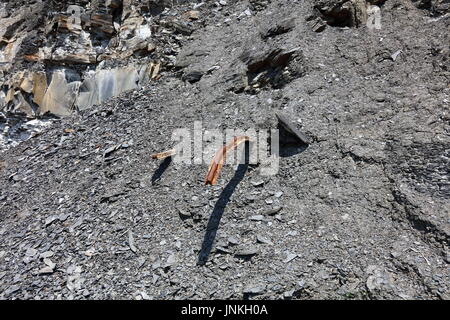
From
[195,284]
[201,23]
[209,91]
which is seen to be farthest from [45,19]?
[195,284]

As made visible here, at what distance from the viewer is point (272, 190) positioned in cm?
473

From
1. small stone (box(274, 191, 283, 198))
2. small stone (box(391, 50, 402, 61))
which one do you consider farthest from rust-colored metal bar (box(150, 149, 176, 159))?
small stone (box(391, 50, 402, 61))

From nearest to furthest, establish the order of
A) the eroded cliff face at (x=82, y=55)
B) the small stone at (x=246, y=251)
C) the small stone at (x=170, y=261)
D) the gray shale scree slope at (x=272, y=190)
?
1. the gray shale scree slope at (x=272, y=190)
2. the small stone at (x=246, y=251)
3. the small stone at (x=170, y=261)
4. the eroded cliff face at (x=82, y=55)

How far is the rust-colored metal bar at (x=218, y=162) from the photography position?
4.58 metres

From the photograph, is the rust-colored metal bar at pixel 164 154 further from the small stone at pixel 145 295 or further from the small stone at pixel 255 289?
the small stone at pixel 255 289

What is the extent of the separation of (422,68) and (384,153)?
1.64 meters

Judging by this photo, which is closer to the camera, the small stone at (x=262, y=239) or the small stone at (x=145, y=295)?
the small stone at (x=145, y=295)

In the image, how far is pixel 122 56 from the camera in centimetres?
888

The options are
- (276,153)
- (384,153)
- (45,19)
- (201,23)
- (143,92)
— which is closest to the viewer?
(384,153)

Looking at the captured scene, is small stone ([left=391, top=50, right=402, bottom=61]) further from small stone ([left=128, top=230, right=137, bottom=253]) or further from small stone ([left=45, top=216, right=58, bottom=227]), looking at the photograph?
small stone ([left=45, top=216, right=58, bottom=227])

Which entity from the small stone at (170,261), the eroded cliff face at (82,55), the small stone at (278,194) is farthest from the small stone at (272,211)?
the eroded cliff face at (82,55)

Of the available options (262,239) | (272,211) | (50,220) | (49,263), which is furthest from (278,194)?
(50,220)

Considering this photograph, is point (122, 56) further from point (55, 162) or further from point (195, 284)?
point (195, 284)

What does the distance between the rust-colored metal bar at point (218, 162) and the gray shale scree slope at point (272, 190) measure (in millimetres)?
290
